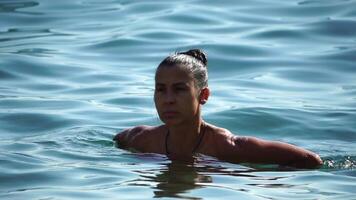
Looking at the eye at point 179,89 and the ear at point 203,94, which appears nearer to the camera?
the eye at point 179,89

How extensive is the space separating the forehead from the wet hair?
36 mm

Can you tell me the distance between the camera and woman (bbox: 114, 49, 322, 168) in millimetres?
8227

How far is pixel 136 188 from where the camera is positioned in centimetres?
746

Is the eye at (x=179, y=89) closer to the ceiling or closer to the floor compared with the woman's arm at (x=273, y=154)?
closer to the ceiling

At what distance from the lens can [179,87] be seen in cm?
825

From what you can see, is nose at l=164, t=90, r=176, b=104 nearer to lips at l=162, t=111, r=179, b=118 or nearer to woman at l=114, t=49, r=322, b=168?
woman at l=114, t=49, r=322, b=168

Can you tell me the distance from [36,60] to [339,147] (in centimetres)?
530

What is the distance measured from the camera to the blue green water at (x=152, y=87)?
779 centimetres

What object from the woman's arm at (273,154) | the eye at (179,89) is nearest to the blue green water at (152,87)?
the woman's arm at (273,154)

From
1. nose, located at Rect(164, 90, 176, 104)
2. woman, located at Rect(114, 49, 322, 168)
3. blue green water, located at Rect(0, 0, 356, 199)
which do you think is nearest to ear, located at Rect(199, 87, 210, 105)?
woman, located at Rect(114, 49, 322, 168)

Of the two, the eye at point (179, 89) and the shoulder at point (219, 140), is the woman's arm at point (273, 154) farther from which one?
the eye at point (179, 89)

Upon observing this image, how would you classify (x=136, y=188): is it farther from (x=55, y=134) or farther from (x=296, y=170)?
(x=55, y=134)

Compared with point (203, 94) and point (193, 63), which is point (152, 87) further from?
point (193, 63)

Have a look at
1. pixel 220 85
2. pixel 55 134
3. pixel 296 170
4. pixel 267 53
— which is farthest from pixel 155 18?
pixel 296 170
